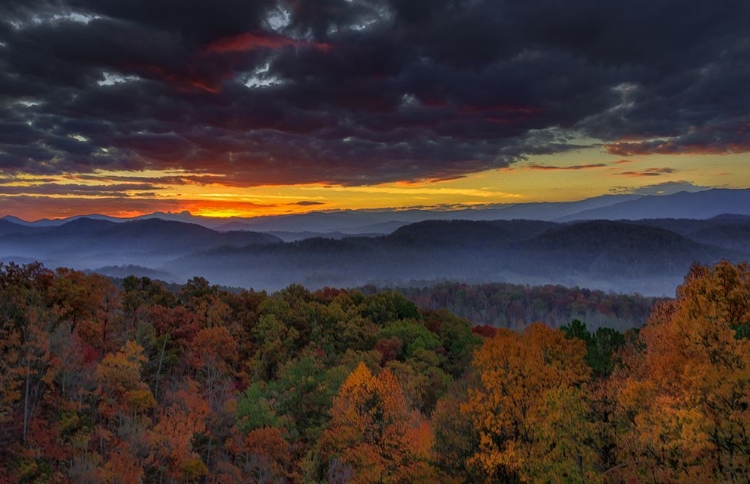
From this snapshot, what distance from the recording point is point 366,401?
34219 millimetres

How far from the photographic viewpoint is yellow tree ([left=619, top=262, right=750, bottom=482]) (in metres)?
19.5

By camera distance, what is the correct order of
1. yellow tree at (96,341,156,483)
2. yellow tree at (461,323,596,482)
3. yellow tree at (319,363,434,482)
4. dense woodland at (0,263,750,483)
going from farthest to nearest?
yellow tree at (96,341,156,483)
yellow tree at (319,363,434,482)
yellow tree at (461,323,596,482)
dense woodland at (0,263,750,483)

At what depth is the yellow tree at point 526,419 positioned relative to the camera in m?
24.0

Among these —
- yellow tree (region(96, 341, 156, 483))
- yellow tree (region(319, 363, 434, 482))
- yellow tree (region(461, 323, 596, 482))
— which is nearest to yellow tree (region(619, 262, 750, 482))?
yellow tree (region(461, 323, 596, 482))

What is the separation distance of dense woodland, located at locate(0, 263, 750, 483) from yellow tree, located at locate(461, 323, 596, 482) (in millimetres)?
101

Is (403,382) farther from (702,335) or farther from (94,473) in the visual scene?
(702,335)

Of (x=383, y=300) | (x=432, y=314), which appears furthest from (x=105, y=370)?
(x=432, y=314)

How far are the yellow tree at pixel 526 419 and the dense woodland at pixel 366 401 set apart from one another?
4.0 inches

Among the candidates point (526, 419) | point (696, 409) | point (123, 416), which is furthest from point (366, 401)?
point (123, 416)

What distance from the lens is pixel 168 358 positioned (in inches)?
2201

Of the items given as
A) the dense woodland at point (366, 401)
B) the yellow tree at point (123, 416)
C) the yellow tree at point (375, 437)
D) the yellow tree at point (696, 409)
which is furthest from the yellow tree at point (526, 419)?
the yellow tree at point (123, 416)

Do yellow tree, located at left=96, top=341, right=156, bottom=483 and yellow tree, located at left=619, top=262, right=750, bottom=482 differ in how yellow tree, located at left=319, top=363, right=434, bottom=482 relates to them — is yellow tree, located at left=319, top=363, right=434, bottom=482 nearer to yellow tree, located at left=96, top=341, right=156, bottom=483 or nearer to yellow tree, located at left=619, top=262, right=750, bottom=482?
yellow tree, located at left=619, top=262, right=750, bottom=482

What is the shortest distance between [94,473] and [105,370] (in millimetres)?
13965

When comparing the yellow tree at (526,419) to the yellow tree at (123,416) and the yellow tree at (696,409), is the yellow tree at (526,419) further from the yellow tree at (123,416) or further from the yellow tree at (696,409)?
the yellow tree at (123,416)
